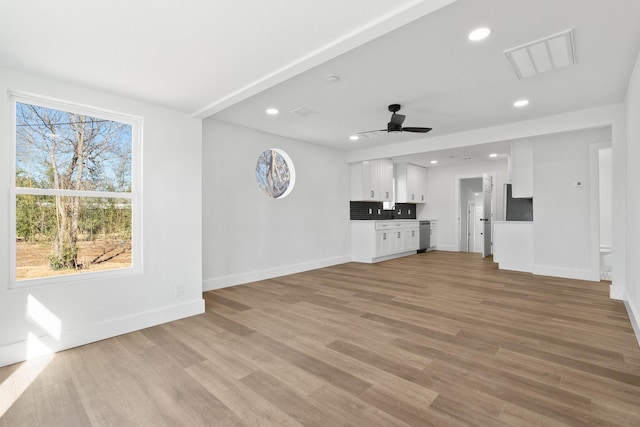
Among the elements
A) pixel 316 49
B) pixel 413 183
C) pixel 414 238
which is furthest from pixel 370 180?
Result: pixel 316 49

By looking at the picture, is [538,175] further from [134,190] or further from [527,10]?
[134,190]

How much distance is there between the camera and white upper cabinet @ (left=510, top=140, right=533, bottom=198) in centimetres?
547

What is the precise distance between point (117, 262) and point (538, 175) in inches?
246

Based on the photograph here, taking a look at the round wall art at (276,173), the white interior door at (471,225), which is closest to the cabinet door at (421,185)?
the white interior door at (471,225)

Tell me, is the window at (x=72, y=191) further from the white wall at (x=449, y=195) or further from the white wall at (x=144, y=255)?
the white wall at (x=449, y=195)

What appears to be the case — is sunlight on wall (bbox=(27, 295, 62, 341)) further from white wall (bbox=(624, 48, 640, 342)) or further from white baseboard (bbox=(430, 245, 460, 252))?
white baseboard (bbox=(430, 245, 460, 252))

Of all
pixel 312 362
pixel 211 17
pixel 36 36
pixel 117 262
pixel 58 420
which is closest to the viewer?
pixel 58 420

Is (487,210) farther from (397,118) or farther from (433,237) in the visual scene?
(397,118)

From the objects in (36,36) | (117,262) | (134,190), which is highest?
(36,36)

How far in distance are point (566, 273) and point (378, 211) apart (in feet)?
12.8

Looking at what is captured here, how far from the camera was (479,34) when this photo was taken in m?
2.38

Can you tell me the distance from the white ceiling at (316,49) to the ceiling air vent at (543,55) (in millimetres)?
72

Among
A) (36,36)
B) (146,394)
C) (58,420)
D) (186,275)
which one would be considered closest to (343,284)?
(186,275)

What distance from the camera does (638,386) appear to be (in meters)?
1.95
